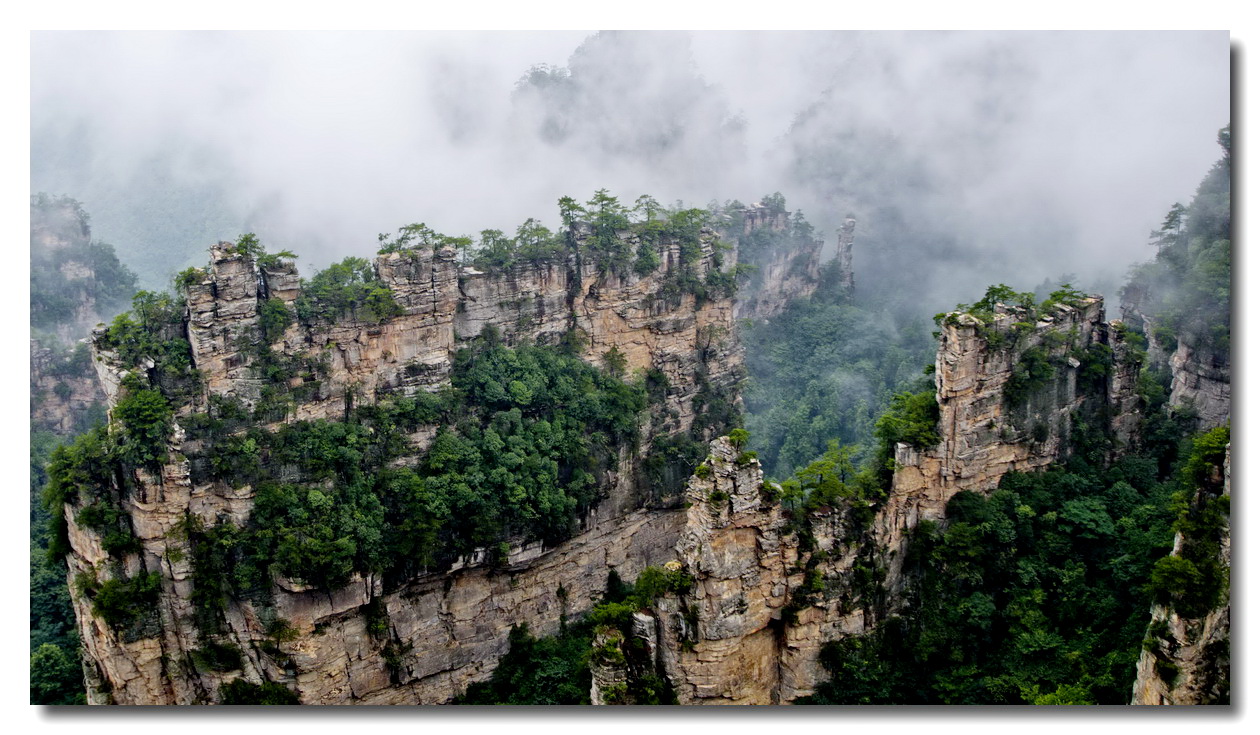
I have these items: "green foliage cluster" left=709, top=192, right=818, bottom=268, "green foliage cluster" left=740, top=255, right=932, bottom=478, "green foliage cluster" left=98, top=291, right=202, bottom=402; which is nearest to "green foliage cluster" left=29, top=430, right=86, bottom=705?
"green foliage cluster" left=98, top=291, right=202, bottom=402

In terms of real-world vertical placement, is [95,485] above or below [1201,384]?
below

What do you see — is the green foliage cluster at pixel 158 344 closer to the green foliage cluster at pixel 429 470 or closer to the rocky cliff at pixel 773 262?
the green foliage cluster at pixel 429 470

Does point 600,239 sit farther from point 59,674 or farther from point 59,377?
point 59,377

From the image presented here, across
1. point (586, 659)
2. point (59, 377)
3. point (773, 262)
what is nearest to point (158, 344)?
point (586, 659)

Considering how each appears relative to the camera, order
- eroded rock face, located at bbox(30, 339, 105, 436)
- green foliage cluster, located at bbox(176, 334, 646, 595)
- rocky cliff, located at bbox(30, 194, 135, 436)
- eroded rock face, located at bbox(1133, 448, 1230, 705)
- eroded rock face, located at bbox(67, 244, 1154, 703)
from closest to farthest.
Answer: eroded rock face, located at bbox(1133, 448, 1230, 705) < eroded rock face, located at bbox(67, 244, 1154, 703) < green foliage cluster, located at bbox(176, 334, 646, 595) < eroded rock face, located at bbox(30, 339, 105, 436) < rocky cliff, located at bbox(30, 194, 135, 436)

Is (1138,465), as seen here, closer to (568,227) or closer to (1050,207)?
(568,227)

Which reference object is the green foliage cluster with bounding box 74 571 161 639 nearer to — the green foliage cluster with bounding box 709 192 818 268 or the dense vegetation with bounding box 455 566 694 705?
the dense vegetation with bounding box 455 566 694 705

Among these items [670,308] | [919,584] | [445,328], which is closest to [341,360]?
[445,328]
